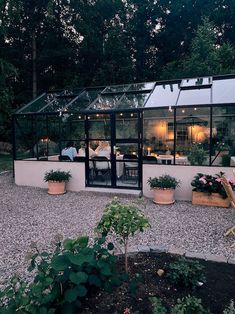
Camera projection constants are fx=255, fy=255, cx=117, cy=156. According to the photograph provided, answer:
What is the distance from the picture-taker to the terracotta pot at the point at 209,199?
244 inches

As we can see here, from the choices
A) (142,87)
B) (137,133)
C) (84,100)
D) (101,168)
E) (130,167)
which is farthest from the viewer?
(142,87)

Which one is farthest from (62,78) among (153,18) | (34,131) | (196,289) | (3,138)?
(196,289)

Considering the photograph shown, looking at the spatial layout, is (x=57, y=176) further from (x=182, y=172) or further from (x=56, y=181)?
(x=182, y=172)

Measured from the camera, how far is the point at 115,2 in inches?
797

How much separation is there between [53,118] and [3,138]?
9522 mm

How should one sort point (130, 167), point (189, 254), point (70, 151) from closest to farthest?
point (189, 254) → point (130, 167) → point (70, 151)

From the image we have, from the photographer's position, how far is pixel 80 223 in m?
5.17

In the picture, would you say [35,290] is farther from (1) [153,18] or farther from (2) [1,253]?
(1) [153,18]

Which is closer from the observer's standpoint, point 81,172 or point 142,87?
point 81,172

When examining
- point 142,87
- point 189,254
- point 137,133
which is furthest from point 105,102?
point 189,254

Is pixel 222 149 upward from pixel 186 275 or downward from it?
upward

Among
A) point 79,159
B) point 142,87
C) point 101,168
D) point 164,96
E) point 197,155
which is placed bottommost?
point 101,168

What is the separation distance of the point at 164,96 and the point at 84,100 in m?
2.75

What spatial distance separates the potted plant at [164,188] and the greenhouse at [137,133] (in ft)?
1.67
